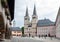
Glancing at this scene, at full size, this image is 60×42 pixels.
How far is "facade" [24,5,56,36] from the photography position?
13225 centimetres

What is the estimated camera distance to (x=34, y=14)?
5276 inches

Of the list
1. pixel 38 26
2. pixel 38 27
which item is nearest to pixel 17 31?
pixel 38 27

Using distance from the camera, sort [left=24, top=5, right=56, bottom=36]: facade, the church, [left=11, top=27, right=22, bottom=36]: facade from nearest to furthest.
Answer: the church < [left=24, top=5, right=56, bottom=36]: facade < [left=11, top=27, right=22, bottom=36]: facade

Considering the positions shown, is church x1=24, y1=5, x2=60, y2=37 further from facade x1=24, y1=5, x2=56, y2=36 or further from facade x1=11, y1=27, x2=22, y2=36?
facade x1=11, y1=27, x2=22, y2=36

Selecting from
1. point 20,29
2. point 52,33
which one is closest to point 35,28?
point 52,33

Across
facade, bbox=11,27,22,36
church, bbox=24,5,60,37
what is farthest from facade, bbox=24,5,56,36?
facade, bbox=11,27,22,36

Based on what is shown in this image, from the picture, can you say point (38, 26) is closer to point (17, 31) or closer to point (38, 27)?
point (38, 27)

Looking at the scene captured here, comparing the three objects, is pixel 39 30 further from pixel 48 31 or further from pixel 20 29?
pixel 20 29

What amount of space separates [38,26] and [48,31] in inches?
281

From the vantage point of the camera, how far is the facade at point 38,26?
434 ft

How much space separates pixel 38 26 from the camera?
A: 133500 mm

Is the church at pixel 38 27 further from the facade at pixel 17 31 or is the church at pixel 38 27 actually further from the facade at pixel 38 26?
the facade at pixel 17 31

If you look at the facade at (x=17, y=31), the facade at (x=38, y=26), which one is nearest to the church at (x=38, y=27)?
the facade at (x=38, y=26)

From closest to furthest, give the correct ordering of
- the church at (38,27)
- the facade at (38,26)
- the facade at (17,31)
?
the church at (38,27), the facade at (38,26), the facade at (17,31)
